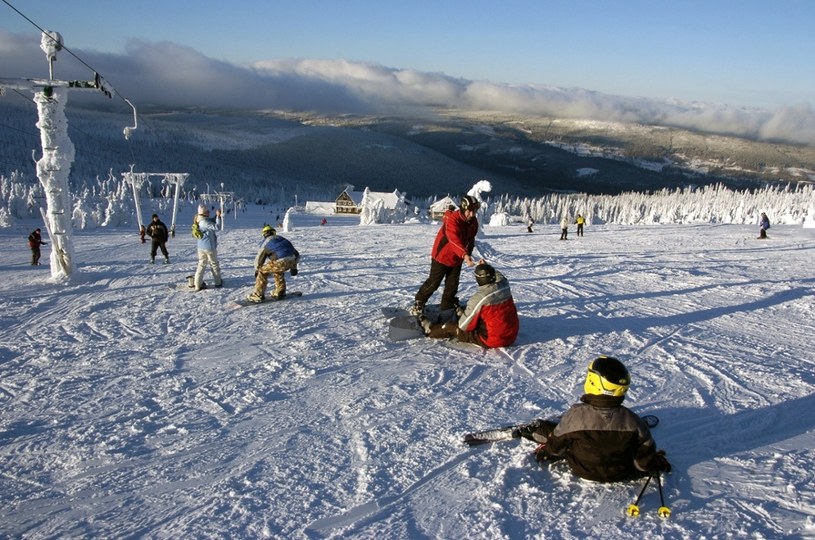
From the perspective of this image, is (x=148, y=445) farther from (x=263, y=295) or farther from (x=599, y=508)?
(x=263, y=295)

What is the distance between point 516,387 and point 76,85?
10.6 metres

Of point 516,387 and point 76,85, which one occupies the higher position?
point 76,85

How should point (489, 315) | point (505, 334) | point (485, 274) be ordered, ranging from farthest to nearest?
point (505, 334) → point (489, 315) → point (485, 274)

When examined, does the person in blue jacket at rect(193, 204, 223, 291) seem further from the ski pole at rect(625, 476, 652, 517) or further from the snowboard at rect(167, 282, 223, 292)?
the ski pole at rect(625, 476, 652, 517)

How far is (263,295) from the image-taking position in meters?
8.57

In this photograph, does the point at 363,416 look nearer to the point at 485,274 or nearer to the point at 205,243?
the point at 485,274

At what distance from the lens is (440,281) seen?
6.82 m

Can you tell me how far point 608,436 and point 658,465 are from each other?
369mm

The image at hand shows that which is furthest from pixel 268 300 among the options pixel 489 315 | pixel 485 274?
pixel 485 274

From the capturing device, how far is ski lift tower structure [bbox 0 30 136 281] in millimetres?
10117

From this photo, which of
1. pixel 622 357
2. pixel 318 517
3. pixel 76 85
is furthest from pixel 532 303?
pixel 76 85

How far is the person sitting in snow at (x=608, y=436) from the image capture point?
3.22 meters

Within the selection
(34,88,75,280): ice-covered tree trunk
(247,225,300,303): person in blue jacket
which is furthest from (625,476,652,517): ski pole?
(34,88,75,280): ice-covered tree trunk

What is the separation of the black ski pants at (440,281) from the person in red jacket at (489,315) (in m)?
0.80
